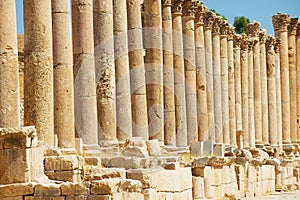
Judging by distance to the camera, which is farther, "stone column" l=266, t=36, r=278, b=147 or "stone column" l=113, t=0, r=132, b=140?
"stone column" l=266, t=36, r=278, b=147

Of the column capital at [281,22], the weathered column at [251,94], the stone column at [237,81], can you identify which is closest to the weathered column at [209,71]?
the stone column at [237,81]

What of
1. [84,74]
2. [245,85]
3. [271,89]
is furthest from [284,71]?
[84,74]

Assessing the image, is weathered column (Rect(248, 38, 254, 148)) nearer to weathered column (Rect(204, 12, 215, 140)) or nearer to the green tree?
weathered column (Rect(204, 12, 215, 140))

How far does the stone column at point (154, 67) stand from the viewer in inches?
1346

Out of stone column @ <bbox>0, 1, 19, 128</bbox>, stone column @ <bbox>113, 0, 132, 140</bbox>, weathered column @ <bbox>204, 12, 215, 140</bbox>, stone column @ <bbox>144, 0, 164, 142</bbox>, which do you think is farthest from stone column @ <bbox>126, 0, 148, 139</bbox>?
weathered column @ <bbox>204, 12, 215, 140</bbox>

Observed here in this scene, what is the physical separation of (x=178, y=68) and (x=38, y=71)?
17.8 meters

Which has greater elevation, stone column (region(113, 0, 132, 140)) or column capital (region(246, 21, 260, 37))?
column capital (region(246, 21, 260, 37))

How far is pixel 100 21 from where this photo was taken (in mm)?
26766

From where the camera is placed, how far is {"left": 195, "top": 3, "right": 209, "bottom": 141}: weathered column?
41531mm

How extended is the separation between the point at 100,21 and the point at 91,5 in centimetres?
89

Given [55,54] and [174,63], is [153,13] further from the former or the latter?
[55,54]

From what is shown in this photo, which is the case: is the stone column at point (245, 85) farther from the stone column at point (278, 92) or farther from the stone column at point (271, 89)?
the stone column at point (278, 92)

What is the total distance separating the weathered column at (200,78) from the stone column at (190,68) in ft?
4.57

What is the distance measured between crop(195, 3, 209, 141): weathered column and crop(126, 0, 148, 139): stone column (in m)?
10.6
